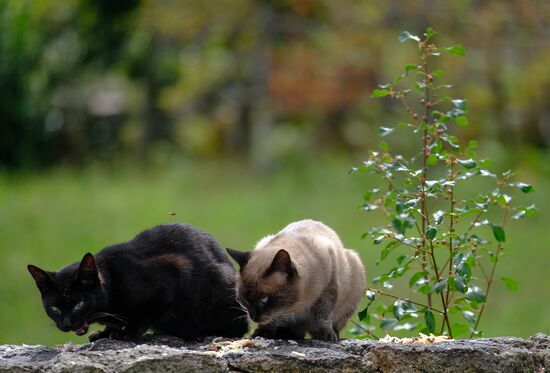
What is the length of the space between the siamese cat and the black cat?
0.18 meters

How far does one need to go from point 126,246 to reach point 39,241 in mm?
6047

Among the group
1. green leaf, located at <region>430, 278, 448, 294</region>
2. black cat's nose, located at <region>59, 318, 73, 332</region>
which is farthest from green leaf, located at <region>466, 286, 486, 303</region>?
black cat's nose, located at <region>59, 318, 73, 332</region>

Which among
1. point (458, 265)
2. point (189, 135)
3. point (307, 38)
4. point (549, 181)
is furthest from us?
point (189, 135)

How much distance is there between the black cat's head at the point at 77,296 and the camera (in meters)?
4.40

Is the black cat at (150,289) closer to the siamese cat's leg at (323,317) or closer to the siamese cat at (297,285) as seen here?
the siamese cat at (297,285)

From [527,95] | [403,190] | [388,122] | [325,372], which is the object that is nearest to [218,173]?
[388,122]

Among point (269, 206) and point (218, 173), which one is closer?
point (269, 206)

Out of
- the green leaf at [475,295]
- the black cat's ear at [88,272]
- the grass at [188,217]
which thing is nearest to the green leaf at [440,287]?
the green leaf at [475,295]

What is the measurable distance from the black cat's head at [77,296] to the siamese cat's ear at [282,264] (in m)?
0.78

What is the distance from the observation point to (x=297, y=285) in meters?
4.55

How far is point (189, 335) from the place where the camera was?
15.2 feet

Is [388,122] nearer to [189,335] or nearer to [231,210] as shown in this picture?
[231,210]

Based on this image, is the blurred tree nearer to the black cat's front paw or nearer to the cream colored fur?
the cream colored fur

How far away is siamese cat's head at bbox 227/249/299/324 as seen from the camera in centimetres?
450
